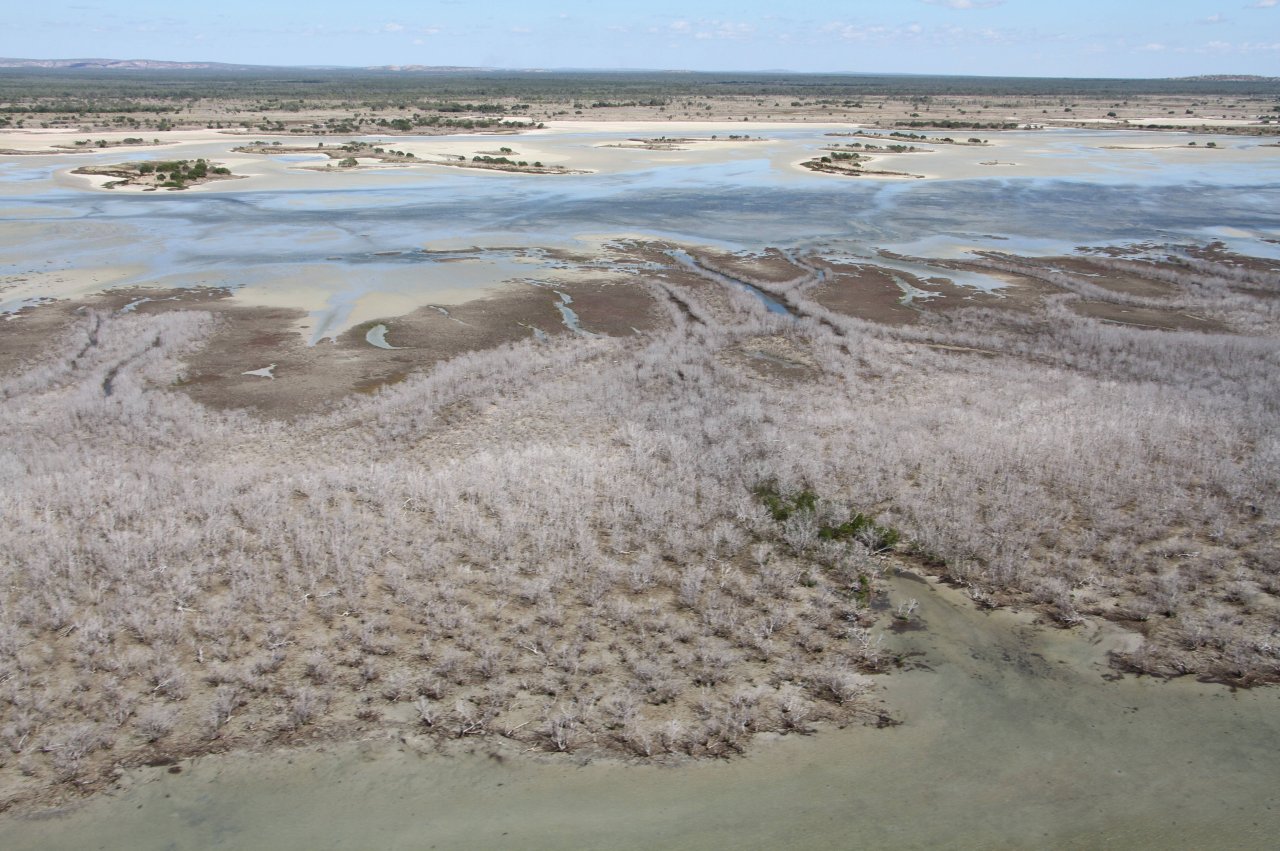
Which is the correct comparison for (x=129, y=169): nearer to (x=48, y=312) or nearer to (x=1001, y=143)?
(x=48, y=312)

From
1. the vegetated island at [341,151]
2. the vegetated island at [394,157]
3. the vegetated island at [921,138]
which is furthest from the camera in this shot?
the vegetated island at [921,138]

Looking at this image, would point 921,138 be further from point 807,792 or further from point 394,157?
point 807,792

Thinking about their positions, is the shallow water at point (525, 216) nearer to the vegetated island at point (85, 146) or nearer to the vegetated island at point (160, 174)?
the vegetated island at point (160, 174)

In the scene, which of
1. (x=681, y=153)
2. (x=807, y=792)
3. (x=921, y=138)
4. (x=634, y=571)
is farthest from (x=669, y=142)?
(x=807, y=792)

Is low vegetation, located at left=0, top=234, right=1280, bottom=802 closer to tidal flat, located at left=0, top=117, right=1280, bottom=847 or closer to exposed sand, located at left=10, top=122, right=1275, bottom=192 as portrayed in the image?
tidal flat, located at left=0, top=117, right=1280, bottom=847

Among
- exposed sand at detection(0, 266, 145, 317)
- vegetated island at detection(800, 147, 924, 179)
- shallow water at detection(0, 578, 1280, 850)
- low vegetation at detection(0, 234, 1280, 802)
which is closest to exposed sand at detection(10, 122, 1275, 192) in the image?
vegetated island at detection(800, 147, 924, 179)

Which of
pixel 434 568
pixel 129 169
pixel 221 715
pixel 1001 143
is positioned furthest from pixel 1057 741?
pixel 1001 143

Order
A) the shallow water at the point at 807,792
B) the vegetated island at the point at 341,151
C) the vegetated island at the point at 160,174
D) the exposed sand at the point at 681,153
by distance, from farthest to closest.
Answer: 1. the vegetated island at the point at 341,151
2. the exposed sand at the point at 681,153
3. the vegetated island at the point at 160,174
4. the shallow water at the point at 807,792

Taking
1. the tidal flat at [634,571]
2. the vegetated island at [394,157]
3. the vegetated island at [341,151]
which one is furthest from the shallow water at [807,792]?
the vegetated island at [341,151]
